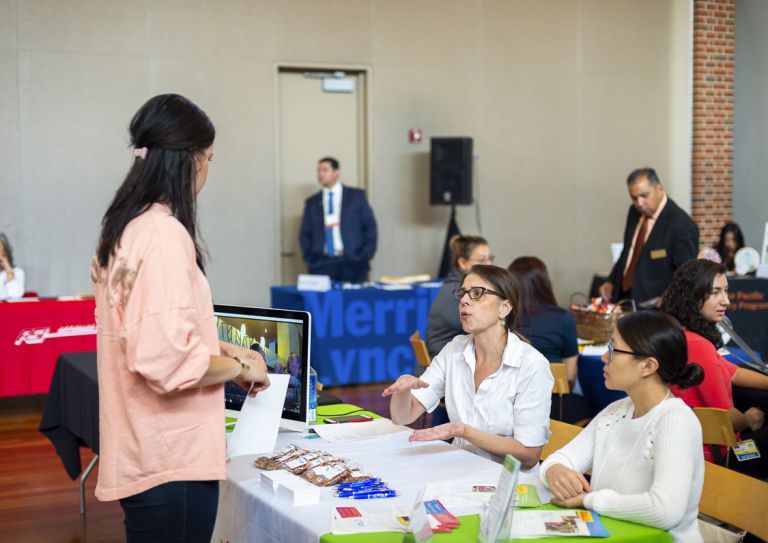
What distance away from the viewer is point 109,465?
201 centimetres

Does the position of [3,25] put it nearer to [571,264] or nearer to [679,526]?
[571,264]

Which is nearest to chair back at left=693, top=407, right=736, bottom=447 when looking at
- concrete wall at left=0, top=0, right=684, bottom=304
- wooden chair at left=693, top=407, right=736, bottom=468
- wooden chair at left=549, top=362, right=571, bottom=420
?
wooden chair at left=693, top=407, right=736, bottom=468

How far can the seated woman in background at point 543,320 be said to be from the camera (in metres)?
4.62

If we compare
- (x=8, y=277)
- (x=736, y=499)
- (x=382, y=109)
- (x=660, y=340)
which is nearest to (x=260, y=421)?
(x=660, y=340)

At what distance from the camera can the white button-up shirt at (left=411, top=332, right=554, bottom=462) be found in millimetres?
3084

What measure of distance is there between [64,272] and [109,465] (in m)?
6.51

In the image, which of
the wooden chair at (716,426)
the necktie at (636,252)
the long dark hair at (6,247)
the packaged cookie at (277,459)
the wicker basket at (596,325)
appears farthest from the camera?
the long dark hair at (6,247)

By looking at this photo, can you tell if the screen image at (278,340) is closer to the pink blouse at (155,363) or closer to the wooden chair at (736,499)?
the pink blouse at (155,363)

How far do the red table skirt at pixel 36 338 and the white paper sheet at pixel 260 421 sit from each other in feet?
13.0

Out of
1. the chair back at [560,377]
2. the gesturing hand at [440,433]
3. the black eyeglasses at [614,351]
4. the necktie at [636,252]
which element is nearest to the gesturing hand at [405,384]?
the gesturing hand at [440,433]

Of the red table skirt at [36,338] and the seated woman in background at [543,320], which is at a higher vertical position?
the seated woman in background at [543,320]

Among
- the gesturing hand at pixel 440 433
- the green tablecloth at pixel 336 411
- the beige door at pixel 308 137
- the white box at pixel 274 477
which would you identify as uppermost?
the beige door at pixel 308 137

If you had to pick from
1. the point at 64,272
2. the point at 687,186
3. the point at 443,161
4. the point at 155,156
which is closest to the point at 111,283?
the point at 155,156

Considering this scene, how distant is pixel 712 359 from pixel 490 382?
1.13 meters
